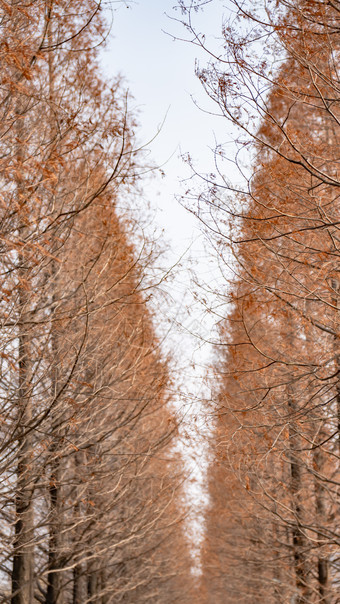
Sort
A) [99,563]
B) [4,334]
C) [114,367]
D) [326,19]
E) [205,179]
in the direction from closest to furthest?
[326,19] → [4,334] → [205,179] → [114,367] → [99,563]

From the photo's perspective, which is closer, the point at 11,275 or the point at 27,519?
the point at 11,275

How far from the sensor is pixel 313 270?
193 inches

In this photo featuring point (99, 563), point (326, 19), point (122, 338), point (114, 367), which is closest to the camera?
point (326, 19)

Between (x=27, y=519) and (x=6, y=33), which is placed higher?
(x=6, y=33)

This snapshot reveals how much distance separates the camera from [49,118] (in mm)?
5004

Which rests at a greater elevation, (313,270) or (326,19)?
(326,19)

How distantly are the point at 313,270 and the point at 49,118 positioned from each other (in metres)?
2.46

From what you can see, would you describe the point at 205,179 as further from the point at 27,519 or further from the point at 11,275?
the point at 27,519

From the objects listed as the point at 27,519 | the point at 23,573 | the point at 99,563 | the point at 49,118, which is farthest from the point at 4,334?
the point at 99,563

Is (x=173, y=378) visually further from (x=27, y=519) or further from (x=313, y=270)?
(x=313, y=270)

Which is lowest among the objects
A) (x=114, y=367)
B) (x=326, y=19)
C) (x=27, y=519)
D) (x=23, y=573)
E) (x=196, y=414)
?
(x=23, y=573)

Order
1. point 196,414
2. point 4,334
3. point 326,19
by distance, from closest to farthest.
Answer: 1. point 326,19
2. point 4,334
3. point 196,414

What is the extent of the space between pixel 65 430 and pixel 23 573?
1381 millimetres

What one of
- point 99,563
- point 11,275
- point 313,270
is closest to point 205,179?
point 313,270
